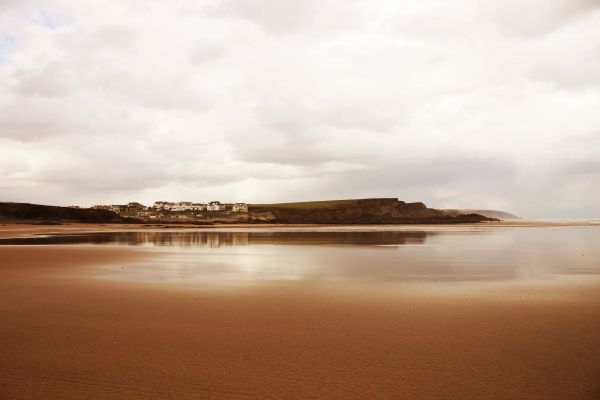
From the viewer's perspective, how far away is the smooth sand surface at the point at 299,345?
18.2 feet

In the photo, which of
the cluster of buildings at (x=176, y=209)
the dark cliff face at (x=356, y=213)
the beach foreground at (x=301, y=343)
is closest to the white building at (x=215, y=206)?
the cluster of buildings at (x=176, y=209)

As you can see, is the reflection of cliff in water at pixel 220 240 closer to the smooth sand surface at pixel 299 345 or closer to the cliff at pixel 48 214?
the smooth sand surface at pixel 299 345

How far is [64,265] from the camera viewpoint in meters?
18.5

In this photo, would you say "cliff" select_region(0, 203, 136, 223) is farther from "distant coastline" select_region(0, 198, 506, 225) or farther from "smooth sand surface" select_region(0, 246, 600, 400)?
"smooth sand surface" select_region(0, 246, 600, 400)

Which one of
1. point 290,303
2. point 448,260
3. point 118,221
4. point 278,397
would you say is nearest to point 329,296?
point 290,303

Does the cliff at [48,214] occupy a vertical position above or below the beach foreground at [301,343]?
above

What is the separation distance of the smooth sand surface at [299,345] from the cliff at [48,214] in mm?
77951

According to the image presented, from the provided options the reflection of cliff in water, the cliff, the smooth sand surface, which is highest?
the cliff

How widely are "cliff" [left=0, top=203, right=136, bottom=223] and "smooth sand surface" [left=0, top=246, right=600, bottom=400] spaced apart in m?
78.0

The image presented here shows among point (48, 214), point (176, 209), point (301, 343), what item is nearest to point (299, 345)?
point (301, 343)

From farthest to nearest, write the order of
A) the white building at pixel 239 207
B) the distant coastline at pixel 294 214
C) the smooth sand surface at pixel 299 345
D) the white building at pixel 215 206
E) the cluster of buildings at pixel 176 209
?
the white building at pixel 215 206
the white building at pixel 239 207
the cluster of buildings at pixel 176 209
the distant coastline at pixel 294 214
the smooth sand surface at pixel 299 345

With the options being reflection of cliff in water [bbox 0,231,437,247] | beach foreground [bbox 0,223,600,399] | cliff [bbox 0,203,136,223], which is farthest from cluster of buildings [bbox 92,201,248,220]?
beach foreground [bbox 0,223,600,399]

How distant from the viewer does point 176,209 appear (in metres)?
140

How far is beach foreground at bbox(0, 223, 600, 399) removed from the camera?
18.2ft
